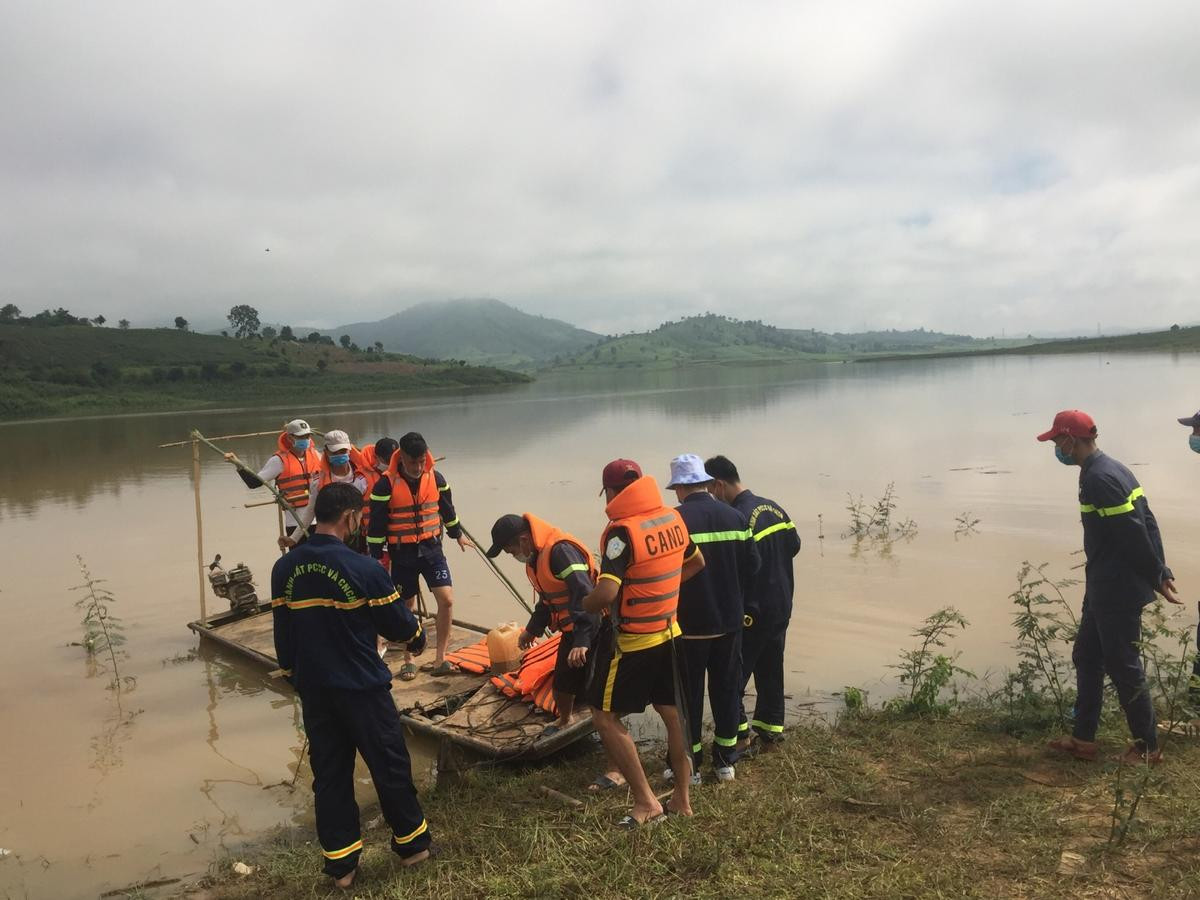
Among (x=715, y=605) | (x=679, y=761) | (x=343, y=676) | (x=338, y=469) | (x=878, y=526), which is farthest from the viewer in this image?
(x=878, y=526)

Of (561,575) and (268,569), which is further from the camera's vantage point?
(268,569)

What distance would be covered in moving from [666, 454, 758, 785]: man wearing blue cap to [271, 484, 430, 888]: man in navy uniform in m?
1.66

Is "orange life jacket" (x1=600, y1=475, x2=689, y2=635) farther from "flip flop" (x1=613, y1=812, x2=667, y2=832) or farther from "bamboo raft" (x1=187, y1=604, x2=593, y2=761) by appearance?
"bamboo raft" (x1=187, y1=604, x2=593, y2=761)

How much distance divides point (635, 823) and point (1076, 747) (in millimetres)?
2908

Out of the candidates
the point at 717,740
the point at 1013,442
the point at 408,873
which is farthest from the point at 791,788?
the point at 1013,442

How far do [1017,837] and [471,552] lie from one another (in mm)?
9901

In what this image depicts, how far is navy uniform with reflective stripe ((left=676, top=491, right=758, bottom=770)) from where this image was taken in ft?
14.8

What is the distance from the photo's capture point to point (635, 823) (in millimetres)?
4098

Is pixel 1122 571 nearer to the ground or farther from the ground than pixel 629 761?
farther from the ground

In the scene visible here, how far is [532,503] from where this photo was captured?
56.5 ft

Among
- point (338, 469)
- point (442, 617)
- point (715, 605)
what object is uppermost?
point (338, 469)

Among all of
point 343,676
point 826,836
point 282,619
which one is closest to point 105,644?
point 282,619

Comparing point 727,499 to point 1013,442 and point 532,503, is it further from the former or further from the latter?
point 1013,442

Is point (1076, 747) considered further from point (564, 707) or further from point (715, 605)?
point (564, 707)
